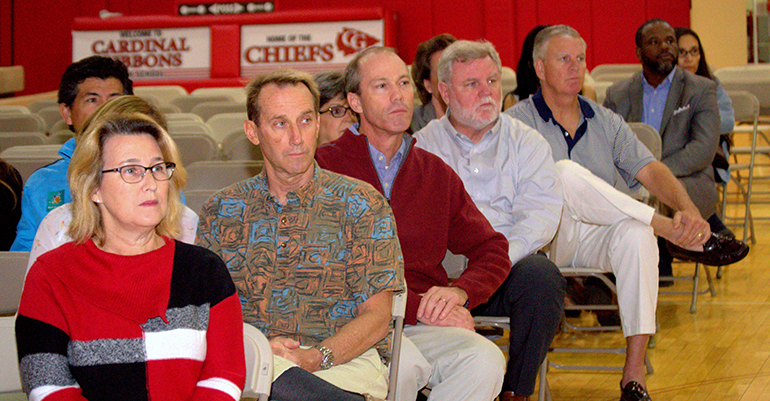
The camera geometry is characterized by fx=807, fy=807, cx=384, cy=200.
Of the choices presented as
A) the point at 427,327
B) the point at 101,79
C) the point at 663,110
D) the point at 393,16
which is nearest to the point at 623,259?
the point at 427,327

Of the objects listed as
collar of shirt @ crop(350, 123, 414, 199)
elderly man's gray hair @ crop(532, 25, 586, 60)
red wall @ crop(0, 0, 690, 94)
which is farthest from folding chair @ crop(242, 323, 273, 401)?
red wall @ crop(0, 0, 690, 94)

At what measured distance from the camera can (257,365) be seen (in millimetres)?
1754

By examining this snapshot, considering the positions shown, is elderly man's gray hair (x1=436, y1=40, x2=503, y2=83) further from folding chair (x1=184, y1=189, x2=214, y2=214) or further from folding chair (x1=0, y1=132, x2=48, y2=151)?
folding chair (x1=0, y1=132, x2=48, y2=151)

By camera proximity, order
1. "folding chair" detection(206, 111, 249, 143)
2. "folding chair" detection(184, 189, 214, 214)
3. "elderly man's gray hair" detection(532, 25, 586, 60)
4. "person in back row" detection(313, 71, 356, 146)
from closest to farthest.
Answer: "folding chair" detection(184, 189, 214, 214) < "person in back row" detection(313, 71, 356, 146) < "elderly man's gray hair" detection(532, 25, 586, 60) < "folding chair" detection(206, 111, 249, 143)

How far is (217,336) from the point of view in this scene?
177cm

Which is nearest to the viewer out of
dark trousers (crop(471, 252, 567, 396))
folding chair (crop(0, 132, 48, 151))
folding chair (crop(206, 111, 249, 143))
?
dark trousers (crop(471, 252, 567, 396))

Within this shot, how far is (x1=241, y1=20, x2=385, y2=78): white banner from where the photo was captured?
10.8 m

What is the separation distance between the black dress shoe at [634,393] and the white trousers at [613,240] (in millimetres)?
194

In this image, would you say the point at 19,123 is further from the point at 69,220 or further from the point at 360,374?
the point at 360,374

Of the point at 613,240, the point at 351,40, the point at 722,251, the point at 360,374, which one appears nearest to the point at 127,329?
the point at 360,374

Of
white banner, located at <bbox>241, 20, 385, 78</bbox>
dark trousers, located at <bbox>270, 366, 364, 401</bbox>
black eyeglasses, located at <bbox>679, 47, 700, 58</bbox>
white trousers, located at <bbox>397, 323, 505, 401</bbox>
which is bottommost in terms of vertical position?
white trousers, located at <bbox>397, 323, 505, 401</bbox>

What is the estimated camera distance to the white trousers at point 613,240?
3.06m

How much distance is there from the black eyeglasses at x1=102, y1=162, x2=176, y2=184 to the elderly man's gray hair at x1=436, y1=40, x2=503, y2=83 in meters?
1.63

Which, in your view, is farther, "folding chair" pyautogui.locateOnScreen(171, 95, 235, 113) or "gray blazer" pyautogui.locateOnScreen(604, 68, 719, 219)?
"folding chair" pyautogui.locateOnScreen(171, 95, 235, 113)
